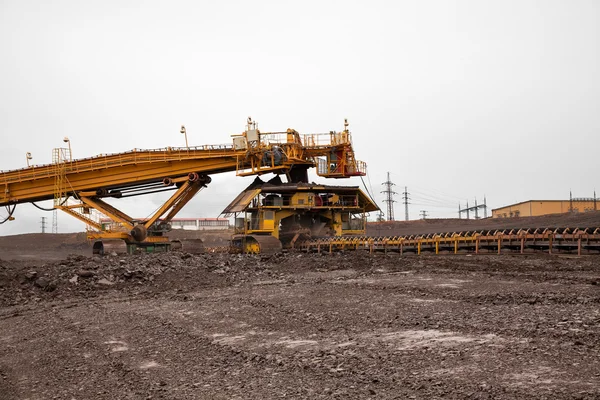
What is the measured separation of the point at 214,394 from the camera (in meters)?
4.67

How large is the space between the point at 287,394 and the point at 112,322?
5.13 meters

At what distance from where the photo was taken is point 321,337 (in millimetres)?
6359

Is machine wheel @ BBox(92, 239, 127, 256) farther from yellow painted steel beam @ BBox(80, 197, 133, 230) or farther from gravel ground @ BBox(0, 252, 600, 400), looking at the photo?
gravel ground @ BBox(0, 252, 600, 400)

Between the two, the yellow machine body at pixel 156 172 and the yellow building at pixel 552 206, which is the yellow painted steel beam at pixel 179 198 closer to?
the yellow machine body at pixel 156 172

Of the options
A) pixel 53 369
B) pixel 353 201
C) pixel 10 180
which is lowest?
pixel 53 369

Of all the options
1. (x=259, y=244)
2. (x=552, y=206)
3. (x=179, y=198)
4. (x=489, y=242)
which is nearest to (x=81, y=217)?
(x=179, y=198)

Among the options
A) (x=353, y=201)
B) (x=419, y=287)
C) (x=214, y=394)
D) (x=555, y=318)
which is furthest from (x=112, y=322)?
(x=353, y=201)

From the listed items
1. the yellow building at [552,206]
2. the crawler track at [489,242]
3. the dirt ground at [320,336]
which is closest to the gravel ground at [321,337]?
the dirt ground at [320,336]

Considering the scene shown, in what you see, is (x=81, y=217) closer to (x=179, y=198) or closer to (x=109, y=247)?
(x=109, y=247)

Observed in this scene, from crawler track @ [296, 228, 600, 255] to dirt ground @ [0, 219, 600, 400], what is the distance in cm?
71

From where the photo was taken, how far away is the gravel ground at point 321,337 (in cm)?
455

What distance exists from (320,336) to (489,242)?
35.5 feet

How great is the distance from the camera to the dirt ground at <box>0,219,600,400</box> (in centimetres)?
455

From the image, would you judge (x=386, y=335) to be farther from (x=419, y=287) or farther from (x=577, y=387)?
(x=419, y=287)
